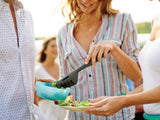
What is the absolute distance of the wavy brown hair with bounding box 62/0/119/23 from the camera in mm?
2113

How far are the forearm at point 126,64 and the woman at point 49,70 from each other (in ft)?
7.26

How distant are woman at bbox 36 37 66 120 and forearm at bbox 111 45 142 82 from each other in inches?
87.2

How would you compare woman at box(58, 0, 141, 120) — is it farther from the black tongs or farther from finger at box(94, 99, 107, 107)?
finger at box(94, 99, 107, 107)

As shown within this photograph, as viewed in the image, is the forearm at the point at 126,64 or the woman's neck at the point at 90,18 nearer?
the forearm at the point at 126,64

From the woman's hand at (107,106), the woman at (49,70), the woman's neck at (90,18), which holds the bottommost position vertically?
the woman at (49,70)

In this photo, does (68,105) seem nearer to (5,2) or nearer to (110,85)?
(110,85)

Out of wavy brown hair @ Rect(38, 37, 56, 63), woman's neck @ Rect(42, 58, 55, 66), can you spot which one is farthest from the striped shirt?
wavy brown hair @ Rect(38, 37, 56, 63)

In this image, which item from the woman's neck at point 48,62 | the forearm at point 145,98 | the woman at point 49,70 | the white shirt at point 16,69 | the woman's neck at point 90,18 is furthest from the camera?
the woman's neck at point 48,62

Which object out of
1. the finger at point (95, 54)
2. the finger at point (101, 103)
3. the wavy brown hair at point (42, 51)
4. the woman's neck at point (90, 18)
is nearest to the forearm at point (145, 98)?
the finger at point (101, 103)

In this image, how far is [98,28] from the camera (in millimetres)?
2154

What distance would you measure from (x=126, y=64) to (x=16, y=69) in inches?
27.1

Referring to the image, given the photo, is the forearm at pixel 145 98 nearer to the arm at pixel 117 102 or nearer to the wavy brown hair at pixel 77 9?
the arm at pixel 117 102

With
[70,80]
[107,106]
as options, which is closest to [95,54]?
[70,80]

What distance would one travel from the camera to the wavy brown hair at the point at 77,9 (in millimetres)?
2113
